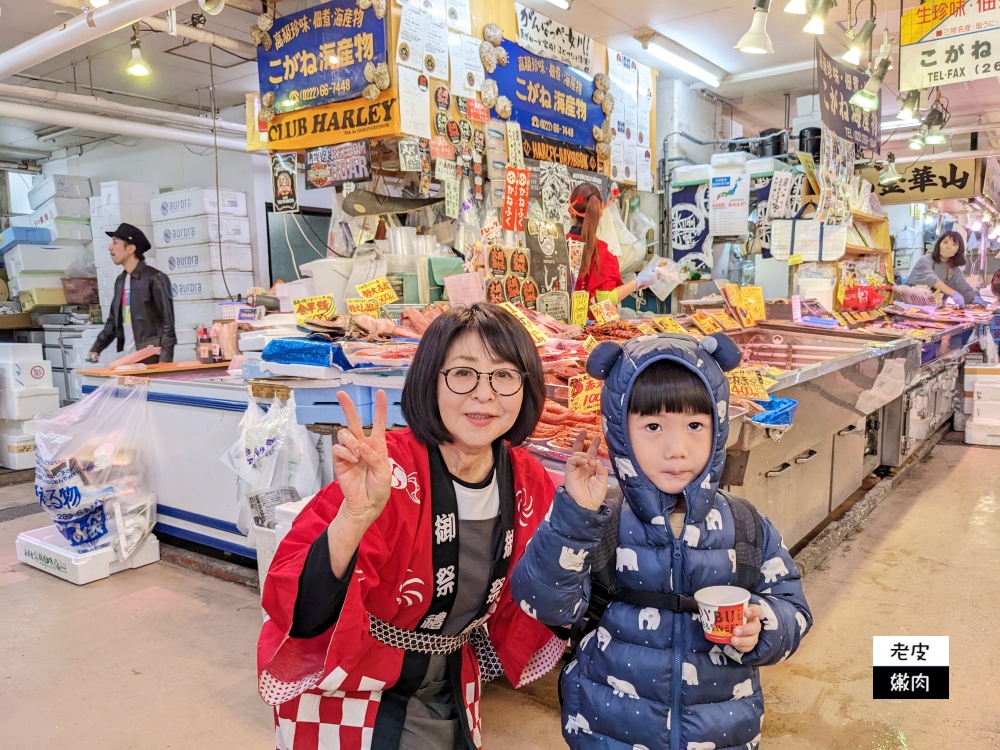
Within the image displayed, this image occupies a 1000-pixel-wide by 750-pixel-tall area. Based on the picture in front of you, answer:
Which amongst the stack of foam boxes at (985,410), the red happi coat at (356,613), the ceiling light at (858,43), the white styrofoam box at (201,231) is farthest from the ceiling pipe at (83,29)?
the stack of foam boxes at (985,410)

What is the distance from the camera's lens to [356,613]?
152 cm

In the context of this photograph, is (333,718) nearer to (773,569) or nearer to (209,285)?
(773,569)

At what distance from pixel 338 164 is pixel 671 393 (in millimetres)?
4035

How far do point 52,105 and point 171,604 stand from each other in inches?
360

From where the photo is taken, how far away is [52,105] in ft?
33.2

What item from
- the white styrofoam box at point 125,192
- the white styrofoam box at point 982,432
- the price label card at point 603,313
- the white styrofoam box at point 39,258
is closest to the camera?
the price label card at point 603,313

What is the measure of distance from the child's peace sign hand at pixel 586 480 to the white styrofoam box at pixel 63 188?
1278 centimetres

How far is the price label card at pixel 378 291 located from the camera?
4223 millimetres

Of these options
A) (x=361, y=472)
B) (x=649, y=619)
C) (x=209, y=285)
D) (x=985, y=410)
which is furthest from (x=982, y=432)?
(x=209, y=285)

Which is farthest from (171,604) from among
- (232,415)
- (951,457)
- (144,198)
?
(144,198)

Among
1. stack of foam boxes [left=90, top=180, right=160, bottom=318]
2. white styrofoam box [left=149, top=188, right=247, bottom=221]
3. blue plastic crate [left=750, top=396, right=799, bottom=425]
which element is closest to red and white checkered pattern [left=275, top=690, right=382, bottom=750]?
blue plastic crate [left=750, top=396, right=799, bottom=425]

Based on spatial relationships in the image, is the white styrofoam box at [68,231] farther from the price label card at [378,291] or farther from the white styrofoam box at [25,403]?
the price label card at [378,291]

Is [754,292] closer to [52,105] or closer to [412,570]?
[412,570]

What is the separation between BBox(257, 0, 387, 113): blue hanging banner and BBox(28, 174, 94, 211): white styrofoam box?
27.0ft
